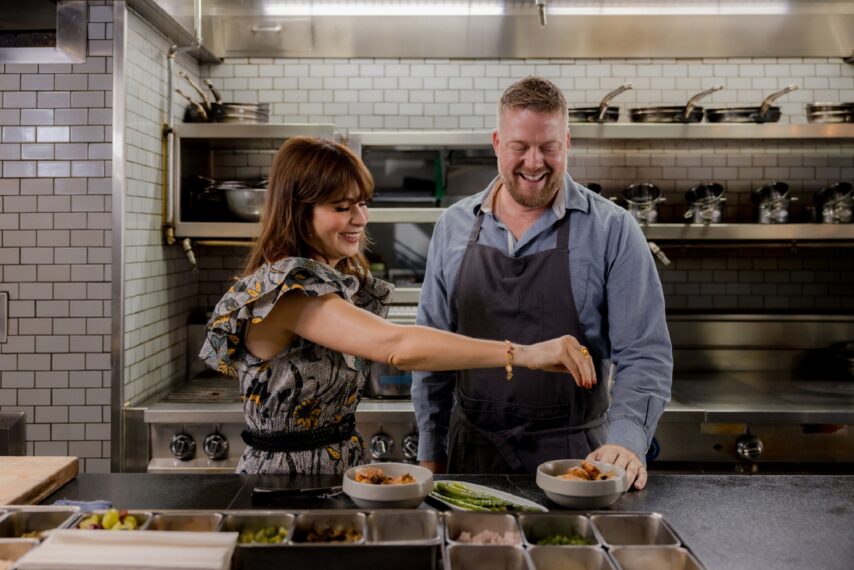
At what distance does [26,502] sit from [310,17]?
3.25 meters

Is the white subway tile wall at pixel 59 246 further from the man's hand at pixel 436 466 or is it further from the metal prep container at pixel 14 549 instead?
the metal prep container at pixel 14 549

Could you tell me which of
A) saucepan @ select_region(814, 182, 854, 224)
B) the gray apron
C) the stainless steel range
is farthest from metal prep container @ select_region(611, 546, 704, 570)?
saucepan @ select_region(814, 182, 854, 224)

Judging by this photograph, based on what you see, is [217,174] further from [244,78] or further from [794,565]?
[794,565]

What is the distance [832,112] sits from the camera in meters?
4.19

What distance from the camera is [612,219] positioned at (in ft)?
9.11

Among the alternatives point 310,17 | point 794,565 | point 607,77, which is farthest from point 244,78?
point 794,565

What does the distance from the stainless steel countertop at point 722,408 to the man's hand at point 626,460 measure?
4.99 feet

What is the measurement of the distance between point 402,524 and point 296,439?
632 millimetres

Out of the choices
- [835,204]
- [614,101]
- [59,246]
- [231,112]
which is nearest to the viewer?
[59,246]

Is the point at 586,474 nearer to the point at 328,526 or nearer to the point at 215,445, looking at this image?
the point at 328,526

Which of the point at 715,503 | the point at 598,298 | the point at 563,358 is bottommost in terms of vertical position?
the point at 715,503

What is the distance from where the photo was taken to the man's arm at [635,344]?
245 cm

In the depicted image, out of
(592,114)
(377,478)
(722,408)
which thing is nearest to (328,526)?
(377,478)

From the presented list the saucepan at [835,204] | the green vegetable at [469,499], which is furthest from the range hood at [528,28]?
the green vegetable at [469,499]
